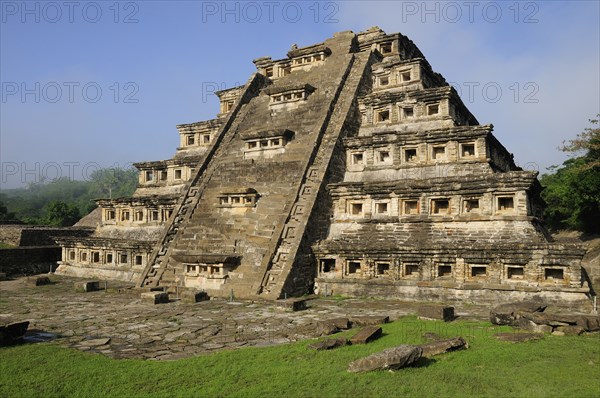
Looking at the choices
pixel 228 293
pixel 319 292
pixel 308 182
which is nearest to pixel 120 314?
pixel 228 293

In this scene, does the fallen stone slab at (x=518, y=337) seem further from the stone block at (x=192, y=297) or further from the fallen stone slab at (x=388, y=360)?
the stone block at (x=192, y=297)

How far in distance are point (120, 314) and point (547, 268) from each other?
40.4 feet

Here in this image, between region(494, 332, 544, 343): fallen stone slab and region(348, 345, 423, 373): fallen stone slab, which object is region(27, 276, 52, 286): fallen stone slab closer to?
region(348, 345, 423, 373): fallen stone slab

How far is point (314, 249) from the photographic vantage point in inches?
648

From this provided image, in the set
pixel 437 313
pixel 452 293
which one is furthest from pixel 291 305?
pixel 452 293

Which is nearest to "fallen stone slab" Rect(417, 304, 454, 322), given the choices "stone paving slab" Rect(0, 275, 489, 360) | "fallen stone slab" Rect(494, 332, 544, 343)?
"stone paving slab" Rect(0, 275, 489, 360)

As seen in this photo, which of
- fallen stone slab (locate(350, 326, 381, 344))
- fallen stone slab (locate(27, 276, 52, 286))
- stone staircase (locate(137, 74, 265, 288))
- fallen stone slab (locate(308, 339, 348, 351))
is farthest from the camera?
fallen stone slab (locate(27, 276, 52, 286))

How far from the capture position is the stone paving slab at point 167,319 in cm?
944

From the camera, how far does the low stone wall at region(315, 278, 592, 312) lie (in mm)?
12820

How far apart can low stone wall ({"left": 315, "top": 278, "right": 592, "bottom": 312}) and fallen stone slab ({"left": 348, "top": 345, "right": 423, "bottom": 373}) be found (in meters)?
7.48

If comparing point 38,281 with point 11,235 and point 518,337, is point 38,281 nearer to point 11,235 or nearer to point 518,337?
point 11,235

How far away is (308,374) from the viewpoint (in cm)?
713

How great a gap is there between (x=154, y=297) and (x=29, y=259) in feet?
49.5

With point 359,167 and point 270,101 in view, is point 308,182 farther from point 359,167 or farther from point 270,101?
point 270,101
